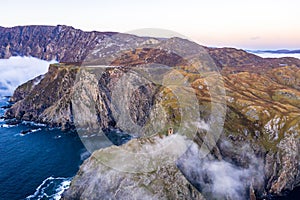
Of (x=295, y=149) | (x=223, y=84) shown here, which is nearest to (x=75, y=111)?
(x=223, y=84)

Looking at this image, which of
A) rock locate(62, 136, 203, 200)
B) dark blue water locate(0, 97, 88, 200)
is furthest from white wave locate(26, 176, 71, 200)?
rock locate(62, 136, 203, 200)

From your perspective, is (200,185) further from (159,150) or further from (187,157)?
(159,150)

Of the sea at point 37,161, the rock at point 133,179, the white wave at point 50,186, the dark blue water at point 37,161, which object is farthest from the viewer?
the dark blue water at point 37,161

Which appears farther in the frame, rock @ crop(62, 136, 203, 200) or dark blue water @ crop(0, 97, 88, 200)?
dark blue water @ crop(0, 97, 88, 200)

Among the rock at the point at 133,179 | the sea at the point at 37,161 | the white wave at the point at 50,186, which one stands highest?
the rock at the point at 133,179

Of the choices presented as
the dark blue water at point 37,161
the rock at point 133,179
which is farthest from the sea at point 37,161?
the rock at point 133,179

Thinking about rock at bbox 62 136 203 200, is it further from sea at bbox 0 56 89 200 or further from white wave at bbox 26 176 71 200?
sea at bbox 0 56 89 200

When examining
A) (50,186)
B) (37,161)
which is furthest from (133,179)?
(37,161)

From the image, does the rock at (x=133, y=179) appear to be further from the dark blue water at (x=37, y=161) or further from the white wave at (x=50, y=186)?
the dark blue water at (x=37, y=161)
